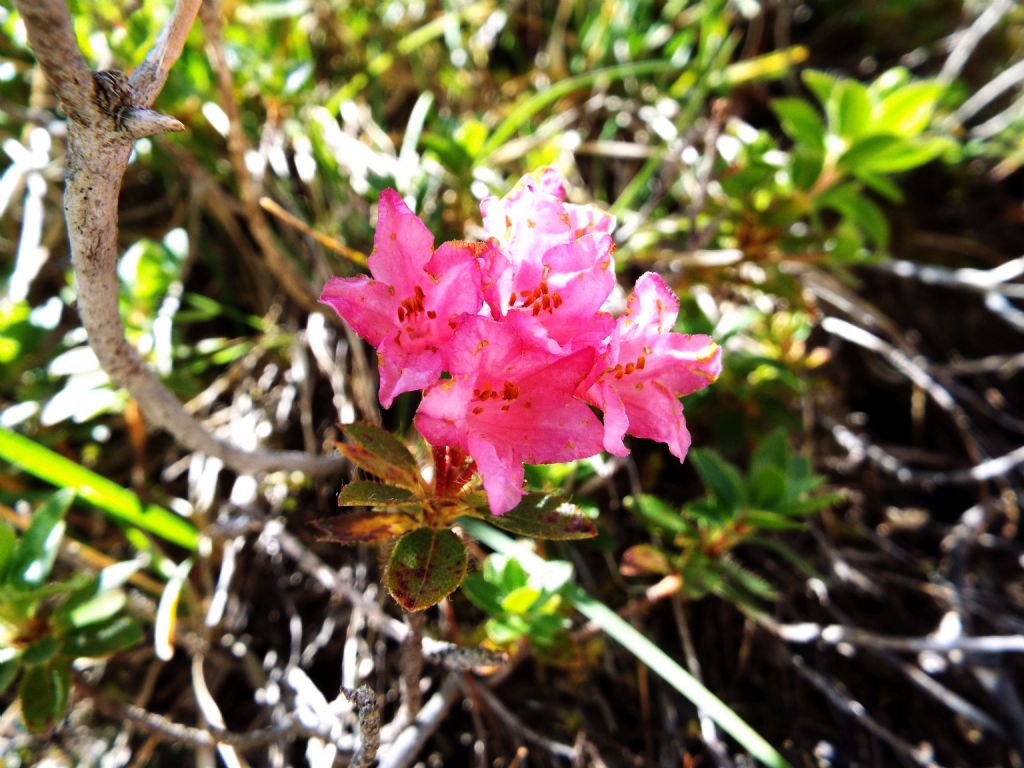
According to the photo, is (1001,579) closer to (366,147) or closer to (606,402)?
(606,402)

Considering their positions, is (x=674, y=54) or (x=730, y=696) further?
(x=674, y=54)

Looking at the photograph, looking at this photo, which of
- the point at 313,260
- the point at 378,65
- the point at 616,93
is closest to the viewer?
the point at 313,260

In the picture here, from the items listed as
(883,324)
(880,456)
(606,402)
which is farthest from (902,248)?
(606,402)

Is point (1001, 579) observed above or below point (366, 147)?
below

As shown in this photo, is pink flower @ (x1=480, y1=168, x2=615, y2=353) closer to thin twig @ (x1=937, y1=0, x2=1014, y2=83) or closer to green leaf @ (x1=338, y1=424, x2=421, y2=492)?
green leaf @ (x1=338, y1=424, x2=421, y2=492)

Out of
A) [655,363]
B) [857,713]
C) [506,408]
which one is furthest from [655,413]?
[857,713]

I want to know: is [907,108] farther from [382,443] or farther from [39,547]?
[39,547]

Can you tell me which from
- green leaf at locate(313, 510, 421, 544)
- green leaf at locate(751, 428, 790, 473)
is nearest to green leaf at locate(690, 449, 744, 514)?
green leaf at locate(751, 428, 790, 473)

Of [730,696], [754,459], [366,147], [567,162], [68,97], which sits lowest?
[730,696]
